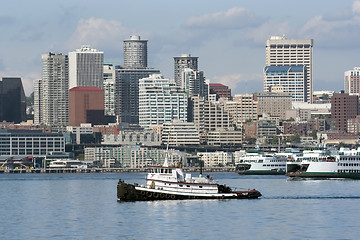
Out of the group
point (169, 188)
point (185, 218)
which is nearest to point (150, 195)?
point (169, 188)

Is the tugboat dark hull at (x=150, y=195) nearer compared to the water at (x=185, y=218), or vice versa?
the water at (x=185, y=218)

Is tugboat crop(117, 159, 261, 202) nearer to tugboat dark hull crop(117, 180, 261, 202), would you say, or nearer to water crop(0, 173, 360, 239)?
tugboat dark hull crop(117, 180, 261, 202)

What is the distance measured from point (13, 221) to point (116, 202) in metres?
25.9

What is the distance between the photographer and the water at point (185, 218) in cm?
10356

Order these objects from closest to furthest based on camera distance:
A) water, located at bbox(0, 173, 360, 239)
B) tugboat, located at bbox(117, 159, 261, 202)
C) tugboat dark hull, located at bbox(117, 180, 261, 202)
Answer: water, located at bbox(0, 173, 360, 239) < tugboat dark hull, located at bbox(117, 180, 261, 202) < tugboat, located at bbox(117, 159, 261, 202)

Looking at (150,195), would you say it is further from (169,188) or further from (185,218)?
(185,218)

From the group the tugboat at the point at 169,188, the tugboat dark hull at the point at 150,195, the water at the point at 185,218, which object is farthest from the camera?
the tugboat at the point at 169,188

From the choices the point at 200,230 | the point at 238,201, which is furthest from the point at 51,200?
the point at 200,230

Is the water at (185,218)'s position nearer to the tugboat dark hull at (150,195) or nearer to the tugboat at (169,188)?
the tugboat dark hull at (150,195)

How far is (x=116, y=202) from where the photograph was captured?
14175cm

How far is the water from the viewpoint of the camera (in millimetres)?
103562

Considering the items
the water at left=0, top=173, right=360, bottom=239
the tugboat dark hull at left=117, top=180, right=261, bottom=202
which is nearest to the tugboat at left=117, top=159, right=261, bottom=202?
the tugboat dark hull at left=117, top=180, right=261, bottom=202

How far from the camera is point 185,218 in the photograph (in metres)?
116

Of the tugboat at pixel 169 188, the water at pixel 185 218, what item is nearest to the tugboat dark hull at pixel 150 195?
the tugboat at pixel 169 188
